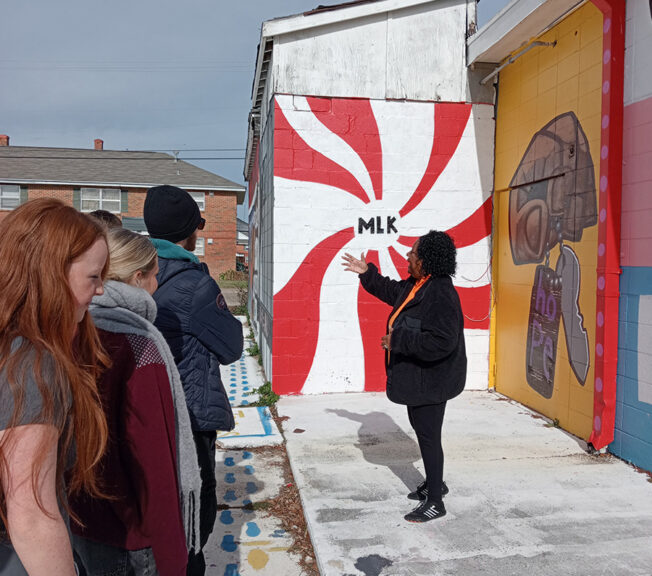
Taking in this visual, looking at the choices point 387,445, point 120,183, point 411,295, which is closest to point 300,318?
point 387,445

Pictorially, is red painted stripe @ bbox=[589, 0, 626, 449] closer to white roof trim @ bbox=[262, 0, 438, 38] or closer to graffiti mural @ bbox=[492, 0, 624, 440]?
graffiti mural @ bbox=[492, 0, 624, 440]

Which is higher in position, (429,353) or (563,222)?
(563,222)

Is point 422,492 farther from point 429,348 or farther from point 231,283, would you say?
point 231,283

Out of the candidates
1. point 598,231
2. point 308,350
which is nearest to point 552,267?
point 598,231

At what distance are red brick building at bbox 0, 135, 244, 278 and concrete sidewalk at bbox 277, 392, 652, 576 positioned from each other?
77.0 feet

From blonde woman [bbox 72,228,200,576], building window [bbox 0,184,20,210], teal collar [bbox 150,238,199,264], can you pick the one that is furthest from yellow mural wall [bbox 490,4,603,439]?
building window [bbox 0,184,20,210]

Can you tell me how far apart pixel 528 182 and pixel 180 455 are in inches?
202

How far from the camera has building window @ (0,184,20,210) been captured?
27719 millimetres

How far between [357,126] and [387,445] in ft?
11.5

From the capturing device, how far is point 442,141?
6.62m

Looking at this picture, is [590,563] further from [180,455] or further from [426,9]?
[426,9]

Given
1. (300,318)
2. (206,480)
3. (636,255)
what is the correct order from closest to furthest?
(206,480) → (636,255) → (300,318)

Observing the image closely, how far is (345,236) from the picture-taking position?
651 cm

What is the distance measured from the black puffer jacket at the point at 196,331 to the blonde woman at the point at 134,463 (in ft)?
2.51
